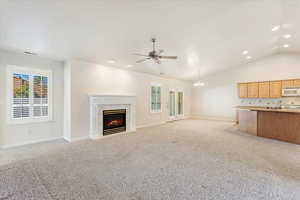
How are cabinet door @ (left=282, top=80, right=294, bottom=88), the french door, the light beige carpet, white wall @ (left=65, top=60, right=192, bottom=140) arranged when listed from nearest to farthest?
the light beige carpet < white wall @ (left=65, top=60, right=192, bottom=140) < cabinet door @ (left=282, top=80, right=294, bottom=88) < the french door

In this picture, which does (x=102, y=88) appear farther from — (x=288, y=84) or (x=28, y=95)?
(x=288, y=84)

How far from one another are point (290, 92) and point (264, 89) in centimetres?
100

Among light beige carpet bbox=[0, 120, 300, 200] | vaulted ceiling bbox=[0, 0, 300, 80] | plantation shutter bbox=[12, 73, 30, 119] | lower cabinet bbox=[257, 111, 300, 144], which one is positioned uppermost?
vaulted ceiling bbox=[0, 0, 300, 80]

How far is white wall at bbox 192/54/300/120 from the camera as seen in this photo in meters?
7.28

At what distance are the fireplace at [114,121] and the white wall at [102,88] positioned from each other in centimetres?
67

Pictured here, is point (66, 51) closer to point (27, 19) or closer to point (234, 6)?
point (27, 19)

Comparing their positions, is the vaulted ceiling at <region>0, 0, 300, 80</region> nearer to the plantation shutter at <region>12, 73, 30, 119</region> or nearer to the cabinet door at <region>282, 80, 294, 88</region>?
the plantation shutter at <region>12, 73, 30, 119</region>

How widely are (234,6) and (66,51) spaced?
15.0 ft

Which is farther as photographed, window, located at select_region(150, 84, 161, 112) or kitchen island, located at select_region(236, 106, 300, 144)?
window, located at select_region(150, 84, 161, 112)

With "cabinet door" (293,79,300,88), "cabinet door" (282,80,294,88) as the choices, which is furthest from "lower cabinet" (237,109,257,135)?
"cabinet door" (293,79,300,88)

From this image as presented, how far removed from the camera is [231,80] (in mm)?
8883

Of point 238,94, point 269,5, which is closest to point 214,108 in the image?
point 238,94

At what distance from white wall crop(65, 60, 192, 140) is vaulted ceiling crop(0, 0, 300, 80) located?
0.49 meters

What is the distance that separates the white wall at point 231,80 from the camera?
7.28 m
